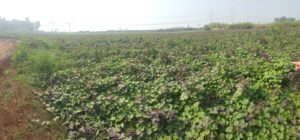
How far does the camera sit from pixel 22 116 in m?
8.76

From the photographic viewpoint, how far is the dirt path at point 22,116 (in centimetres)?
789

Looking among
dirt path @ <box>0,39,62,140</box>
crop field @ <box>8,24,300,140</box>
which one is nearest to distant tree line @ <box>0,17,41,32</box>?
dirt path @ <box>0,39,62,140</box>

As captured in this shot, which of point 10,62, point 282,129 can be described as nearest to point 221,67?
point 282,129

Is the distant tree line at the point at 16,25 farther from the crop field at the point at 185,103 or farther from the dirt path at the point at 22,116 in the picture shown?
the crop field at the point at 185,103

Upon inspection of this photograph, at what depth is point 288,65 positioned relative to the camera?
806 cm

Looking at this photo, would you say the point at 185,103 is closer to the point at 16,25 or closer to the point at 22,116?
the point at 22,116

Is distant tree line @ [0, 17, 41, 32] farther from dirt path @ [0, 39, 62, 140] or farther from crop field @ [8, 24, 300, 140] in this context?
crop field @ [8, 24, 300, 140]

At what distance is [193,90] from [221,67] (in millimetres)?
1389

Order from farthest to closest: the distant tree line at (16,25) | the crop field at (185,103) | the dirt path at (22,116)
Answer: the distant tree line at (16,25) < the dirt path at (22,116) < the crop field at (185,103)

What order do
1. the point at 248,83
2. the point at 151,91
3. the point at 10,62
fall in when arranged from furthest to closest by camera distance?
the point at 10,62 < the point at 151,91 < the point at 248,83

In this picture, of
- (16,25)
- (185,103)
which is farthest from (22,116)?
(16,25)

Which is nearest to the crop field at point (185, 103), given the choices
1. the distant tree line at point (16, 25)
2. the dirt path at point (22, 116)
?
the dirt path at point (22, 116)

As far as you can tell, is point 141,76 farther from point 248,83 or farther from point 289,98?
point 289,98

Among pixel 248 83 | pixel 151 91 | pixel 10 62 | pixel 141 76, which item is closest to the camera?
pixel 248 83
